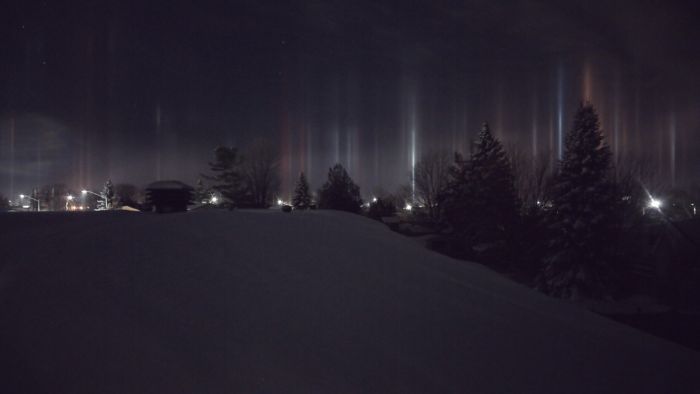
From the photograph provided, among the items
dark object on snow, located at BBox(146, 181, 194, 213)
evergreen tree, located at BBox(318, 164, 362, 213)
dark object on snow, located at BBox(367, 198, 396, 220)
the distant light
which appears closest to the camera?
dark object on snow, located at BBox(146, 181, 194, 213)

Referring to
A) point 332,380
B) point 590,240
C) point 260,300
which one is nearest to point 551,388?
point 332,380

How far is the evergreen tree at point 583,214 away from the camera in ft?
67.7

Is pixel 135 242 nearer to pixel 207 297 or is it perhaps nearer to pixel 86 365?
pixel 207 297

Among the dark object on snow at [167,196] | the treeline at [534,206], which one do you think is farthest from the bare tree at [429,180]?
the dark object on snow at [167,196]

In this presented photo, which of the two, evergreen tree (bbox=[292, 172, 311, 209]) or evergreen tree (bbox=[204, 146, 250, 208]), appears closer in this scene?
evergreen tree (bbox=[204, 146, 250, 208])

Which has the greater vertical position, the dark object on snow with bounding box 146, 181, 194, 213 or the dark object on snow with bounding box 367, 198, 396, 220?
the dark object on snow with bounding box 146, 181, 194, 213

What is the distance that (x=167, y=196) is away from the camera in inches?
456

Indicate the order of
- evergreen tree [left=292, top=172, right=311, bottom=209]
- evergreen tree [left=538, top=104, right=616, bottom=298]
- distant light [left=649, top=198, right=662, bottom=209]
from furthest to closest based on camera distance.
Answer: evergreen tree [left=292, top=172, right=311, bottom=209] → distant light [left=649, top=198, right=662, bottom=209] → evergreen tree [left=538, top=104, right=616, bottom=298]

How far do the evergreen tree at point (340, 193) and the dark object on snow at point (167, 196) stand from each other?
22524mm

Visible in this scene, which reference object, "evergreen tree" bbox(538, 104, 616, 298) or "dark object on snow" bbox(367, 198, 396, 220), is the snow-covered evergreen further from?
"evergreen tree" bbox(538, 104, 616, 298)

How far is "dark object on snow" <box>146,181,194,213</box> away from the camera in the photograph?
1155cm

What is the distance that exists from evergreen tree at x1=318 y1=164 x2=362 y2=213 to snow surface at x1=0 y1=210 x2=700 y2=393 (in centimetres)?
2579

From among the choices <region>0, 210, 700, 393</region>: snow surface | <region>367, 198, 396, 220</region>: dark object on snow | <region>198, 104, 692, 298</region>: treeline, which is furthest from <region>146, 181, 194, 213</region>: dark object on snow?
<region>367, 198, 396, 220</region>: dark object on snow

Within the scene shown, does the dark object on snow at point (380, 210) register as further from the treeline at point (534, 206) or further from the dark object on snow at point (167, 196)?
the dark object on snow at point (167, 196)
